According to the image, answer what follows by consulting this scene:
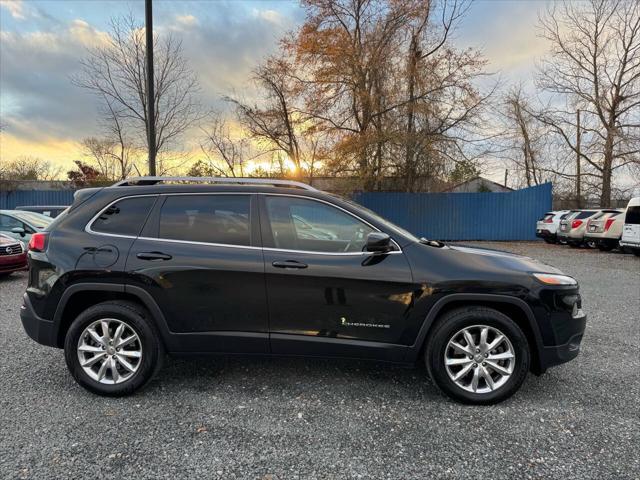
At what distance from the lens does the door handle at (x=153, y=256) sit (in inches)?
130

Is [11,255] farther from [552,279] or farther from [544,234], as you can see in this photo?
[544,234]

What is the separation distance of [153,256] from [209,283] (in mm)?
503

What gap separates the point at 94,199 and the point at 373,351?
2.65 metres

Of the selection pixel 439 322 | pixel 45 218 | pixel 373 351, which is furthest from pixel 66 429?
pixel 45 218

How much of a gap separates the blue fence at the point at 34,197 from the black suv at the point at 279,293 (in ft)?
62.6

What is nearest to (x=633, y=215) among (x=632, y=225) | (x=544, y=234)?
(x=632, y=225)

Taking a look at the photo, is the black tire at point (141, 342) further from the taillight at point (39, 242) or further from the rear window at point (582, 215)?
the rear window at point (582, 215)

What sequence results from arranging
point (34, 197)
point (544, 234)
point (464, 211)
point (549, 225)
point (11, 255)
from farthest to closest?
point (464, 211) → point (34, 197) → point (544, 234) → point (549, 225) → point (11, 255)

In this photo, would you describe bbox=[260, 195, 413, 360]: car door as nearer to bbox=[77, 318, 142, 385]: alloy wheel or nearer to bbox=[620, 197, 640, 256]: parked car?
bbox=[77, 318, 142, 385]: alloy wheel

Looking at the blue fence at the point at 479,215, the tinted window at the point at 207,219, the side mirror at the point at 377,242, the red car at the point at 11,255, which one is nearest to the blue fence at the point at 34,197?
the red car at the point at 11,255

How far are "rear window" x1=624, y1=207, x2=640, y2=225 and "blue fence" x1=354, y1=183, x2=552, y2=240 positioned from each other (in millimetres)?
6875

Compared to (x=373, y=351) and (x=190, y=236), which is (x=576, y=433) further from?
(x=190, y=236)

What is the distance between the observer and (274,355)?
3.30 m

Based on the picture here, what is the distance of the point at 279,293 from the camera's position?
10.6ft
